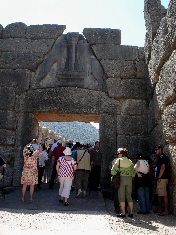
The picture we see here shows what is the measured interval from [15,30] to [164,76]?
474 cm

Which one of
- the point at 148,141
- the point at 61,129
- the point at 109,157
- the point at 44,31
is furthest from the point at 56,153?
the point at 61,129

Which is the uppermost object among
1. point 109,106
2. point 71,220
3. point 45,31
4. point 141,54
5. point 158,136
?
point 45,31

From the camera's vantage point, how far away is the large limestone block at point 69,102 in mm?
7133

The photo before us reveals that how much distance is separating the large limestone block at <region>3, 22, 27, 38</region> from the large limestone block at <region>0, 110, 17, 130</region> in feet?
7.21

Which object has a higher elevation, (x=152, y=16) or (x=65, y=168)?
(x=152, y=16)

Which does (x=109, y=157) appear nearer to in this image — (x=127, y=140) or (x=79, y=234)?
(x=127, y=140)

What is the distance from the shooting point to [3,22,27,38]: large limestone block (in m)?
7.83

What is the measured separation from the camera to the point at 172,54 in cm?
452

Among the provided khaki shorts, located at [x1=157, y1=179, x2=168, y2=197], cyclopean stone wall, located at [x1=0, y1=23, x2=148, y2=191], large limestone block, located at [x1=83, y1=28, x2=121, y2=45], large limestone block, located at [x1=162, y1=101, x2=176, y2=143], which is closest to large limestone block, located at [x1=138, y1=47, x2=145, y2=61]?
cyclopean stone wall, located at [x1=0, y1=23, x2=148, y2=191]

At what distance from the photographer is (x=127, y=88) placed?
291 inches

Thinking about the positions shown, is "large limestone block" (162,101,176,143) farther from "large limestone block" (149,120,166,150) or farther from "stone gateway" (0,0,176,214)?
"stone gateway" (0,0,176,214)

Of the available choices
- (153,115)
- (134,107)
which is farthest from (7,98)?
(153,115)

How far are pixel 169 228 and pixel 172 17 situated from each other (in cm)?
313

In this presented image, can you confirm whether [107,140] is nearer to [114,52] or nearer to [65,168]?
[65,168]
